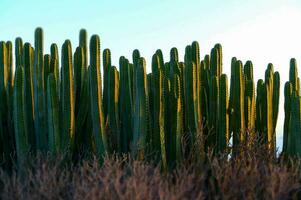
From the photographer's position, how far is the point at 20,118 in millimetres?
8070

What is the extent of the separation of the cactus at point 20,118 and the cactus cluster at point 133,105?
13mm

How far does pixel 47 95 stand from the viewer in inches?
325

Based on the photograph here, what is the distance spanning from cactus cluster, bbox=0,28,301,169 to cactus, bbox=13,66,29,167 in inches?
0.5

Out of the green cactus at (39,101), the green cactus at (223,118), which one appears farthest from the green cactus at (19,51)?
→ the green cactus at (223,118)

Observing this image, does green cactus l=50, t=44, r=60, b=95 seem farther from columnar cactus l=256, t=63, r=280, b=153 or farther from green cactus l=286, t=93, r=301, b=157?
green cactus l=286, t=93, r=301, b=157

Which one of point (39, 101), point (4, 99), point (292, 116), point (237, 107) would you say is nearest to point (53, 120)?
point (39, 101)

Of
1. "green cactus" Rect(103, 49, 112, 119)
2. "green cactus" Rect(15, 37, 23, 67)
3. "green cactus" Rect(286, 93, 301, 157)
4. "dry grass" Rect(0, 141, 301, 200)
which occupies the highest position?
"green cactus" Rect(15, 37, 23, 67)

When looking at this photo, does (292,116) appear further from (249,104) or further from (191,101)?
(191,101)

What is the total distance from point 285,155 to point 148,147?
2.24m

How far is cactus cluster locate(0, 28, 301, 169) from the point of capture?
7.98m

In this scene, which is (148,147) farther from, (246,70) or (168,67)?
(246,70)

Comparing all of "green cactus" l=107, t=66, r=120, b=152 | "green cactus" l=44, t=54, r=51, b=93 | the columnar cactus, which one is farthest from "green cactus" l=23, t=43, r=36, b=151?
the columnar cactus

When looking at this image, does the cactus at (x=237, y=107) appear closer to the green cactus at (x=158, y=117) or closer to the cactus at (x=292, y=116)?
the cactus at (x=292, y=116)

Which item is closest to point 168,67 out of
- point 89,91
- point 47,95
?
point 89,91
